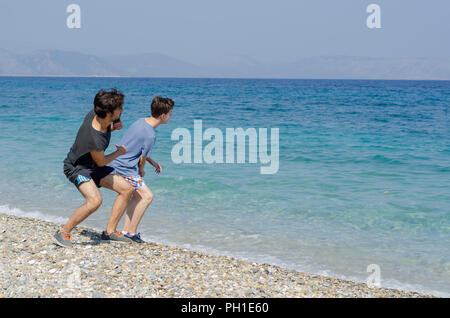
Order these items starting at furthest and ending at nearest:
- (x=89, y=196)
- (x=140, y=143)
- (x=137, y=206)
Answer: (x=137, y=206) → (x=140, y=143) → (x=89, y=196)

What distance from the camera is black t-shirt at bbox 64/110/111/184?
4.64 m

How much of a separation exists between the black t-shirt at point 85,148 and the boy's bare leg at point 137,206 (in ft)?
2.26

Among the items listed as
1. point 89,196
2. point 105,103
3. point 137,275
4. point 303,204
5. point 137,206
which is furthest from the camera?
point 303,204

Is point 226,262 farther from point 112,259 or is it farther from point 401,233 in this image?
point 401,233

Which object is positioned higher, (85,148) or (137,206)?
(85,148)

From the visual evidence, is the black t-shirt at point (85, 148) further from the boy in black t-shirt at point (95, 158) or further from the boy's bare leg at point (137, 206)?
the boy's bare leg at point (137, 206)

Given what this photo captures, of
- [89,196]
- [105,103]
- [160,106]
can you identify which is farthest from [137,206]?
[105,103]

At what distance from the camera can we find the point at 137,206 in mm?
5469

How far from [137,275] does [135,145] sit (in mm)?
1422

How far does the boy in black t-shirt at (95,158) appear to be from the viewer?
4645 millimetres

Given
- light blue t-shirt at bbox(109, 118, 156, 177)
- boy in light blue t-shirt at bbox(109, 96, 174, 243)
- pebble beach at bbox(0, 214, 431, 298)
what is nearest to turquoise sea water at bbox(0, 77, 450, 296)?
pebble beach at bbox(0, 214, 431, 298)

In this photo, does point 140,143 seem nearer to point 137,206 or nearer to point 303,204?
point 137,206

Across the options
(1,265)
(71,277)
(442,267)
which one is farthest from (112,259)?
(442,267)

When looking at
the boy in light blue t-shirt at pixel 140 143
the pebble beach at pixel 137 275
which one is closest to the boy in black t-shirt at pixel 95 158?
the boy in light blue t-shirt at pixel 140 143
